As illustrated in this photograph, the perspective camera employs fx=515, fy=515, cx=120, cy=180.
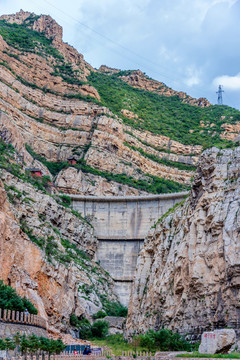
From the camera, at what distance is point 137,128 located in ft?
331

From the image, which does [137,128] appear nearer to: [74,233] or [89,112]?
[89,112]

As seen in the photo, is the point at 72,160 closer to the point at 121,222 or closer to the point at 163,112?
the point at 121,222

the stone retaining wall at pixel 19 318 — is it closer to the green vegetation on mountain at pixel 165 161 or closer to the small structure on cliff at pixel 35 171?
the small structure on cliff at pixel 35 171

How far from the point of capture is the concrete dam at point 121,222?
70.7 metres

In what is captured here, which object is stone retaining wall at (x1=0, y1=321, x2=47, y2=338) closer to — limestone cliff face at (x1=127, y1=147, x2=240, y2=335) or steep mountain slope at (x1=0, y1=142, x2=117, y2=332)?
steep mountain slope at (x1=0, y1=142, x2=117, y2=332)

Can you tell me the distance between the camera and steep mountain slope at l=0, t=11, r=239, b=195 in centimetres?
8081

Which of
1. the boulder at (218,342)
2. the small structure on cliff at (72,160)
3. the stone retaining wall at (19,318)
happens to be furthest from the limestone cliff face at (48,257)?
the boulder at (218,342)

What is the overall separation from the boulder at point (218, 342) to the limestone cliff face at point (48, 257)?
1683 cm

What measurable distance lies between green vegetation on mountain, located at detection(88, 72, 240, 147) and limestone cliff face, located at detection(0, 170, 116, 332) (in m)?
39.7

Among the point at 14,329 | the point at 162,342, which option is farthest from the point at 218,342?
the point at 14,329

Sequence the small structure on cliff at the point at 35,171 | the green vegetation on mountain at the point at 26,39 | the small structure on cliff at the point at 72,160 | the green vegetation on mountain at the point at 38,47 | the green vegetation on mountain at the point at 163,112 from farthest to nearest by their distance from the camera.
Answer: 1. the green vegetation on mountain at the point at 163,112
2. the green vegetation on mountain at the point at 26,39
3. the green vegetation on mountain at the point at 38,47
4. the small structure on cliff at the point at 72,160
5. the small structure on cliff at the point at 35,171

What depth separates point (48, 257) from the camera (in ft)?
151

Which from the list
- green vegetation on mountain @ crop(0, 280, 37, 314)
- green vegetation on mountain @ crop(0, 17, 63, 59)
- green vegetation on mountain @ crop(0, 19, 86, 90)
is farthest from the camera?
green vegetation on mountain @ crop(0, 17, 63, 59)

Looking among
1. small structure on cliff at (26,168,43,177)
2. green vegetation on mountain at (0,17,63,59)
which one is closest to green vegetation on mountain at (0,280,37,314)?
small structure on cliff at (26,168,43,177)
